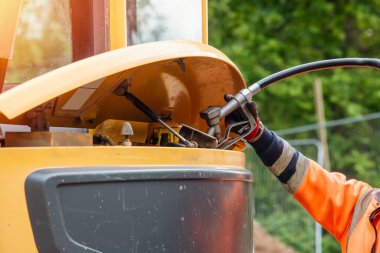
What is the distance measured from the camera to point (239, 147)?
2.65 metres

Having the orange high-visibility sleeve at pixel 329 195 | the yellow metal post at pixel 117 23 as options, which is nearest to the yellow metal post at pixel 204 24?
the yellow metal post at pixel 117 23

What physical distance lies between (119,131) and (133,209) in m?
0.57

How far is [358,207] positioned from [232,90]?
90 cm

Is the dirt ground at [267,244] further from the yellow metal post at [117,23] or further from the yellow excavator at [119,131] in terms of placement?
the yellow metal post at [117,23]

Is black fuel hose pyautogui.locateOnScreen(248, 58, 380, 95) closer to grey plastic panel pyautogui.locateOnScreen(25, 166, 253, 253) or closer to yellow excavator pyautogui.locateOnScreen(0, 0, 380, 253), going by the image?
yellow excavator pyautogui.locateOnScreen(0, 0, 380, 253)

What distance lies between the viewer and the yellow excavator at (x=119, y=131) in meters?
1.74

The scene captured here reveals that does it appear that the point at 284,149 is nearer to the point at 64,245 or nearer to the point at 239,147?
the point at 239,147

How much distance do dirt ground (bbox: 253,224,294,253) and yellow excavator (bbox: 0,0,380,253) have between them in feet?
20.0

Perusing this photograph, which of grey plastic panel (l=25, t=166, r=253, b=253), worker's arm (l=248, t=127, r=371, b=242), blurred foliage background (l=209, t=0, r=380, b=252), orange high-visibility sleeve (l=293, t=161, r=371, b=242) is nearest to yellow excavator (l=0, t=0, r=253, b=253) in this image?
grey plastic panel (l=25, t=166, r=253, b=253)

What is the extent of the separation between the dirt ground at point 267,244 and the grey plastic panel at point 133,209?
6615 millimetres

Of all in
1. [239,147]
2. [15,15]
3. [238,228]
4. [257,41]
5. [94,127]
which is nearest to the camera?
[15,15]

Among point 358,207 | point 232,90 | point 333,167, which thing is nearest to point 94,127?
point 232,90

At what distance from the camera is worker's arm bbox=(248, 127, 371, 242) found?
300 cm

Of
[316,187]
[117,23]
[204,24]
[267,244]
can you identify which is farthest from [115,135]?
[267,244]
